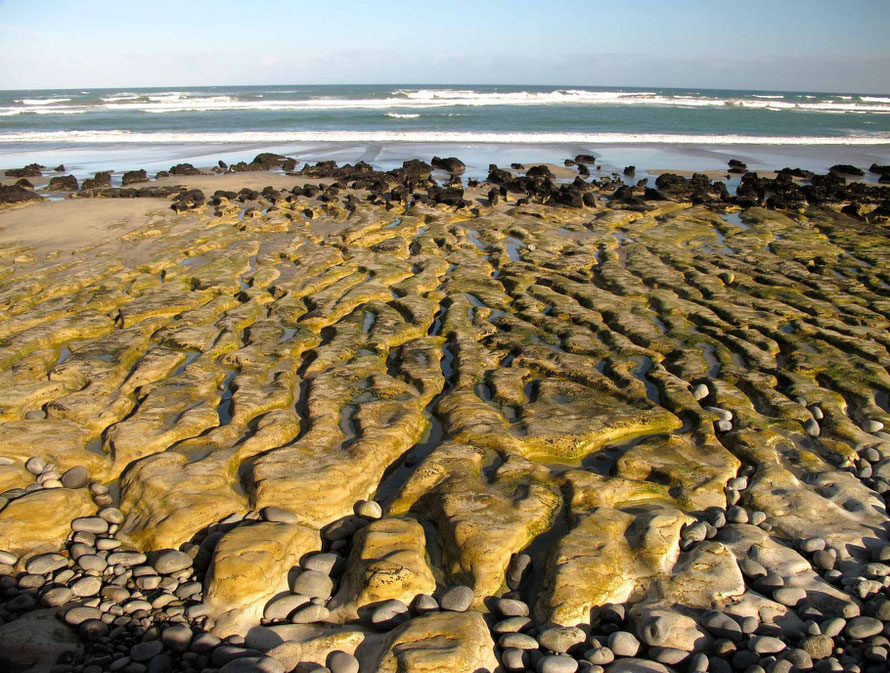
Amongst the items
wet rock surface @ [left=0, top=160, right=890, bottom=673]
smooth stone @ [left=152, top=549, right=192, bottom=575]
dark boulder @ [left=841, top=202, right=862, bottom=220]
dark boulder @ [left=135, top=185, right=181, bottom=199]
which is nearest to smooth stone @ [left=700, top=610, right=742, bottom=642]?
wet rock surface @ [left=0, top=160, right=890, bottom=673]

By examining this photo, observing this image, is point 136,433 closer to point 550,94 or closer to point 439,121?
point 439,121

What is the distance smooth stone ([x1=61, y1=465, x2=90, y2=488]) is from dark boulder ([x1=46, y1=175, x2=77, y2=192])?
1618 centimetres

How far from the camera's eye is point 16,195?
16.6 meters

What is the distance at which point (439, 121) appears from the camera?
42.5 metres

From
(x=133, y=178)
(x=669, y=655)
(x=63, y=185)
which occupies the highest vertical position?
(x=133, y=178)

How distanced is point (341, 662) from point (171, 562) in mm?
1492

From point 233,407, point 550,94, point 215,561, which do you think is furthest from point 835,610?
point 550,94

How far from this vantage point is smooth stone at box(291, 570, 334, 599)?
13.5 ft

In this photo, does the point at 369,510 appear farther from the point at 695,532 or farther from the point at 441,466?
the point at 695,532

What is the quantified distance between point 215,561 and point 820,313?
333 inches

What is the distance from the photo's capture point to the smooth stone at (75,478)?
5160 mm

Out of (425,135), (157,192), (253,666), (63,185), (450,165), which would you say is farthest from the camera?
(425,135)

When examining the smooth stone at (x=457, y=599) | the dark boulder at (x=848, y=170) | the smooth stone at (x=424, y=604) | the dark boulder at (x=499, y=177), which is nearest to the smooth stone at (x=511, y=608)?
the smooth stone at (x=457, y=599)

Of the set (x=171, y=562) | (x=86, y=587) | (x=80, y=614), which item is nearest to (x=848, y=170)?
(x=171, y=562)
